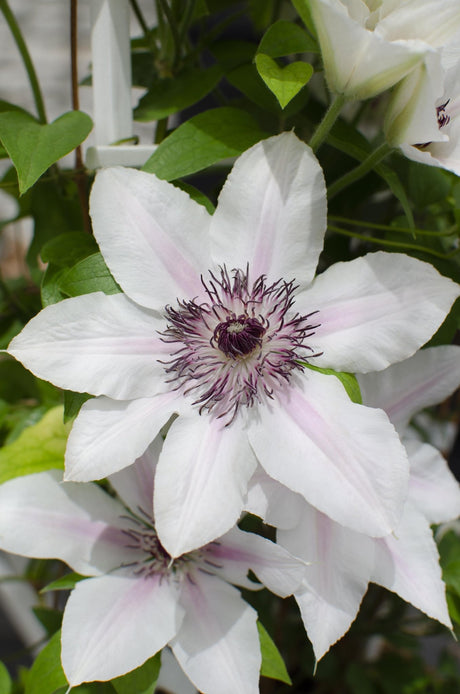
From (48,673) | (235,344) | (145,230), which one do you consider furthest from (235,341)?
(48,673)

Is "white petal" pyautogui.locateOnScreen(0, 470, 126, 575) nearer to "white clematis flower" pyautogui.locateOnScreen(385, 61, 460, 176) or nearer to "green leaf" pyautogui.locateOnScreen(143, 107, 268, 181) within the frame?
"green leaf" pyautogui.locateOnScreen(143, 107, 268, 181)

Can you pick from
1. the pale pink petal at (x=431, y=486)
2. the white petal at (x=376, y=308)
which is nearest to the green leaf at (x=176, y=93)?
the white petal at (x=376, y=308)

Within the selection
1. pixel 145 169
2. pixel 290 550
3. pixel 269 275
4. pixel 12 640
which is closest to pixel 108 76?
pixel 145 169

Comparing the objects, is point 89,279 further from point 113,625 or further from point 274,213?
point 113,625

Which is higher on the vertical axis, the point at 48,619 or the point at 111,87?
the point at 111,87

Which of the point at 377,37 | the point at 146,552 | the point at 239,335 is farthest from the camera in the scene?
the point at 146,552

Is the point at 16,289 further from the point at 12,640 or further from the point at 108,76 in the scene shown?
the point at 12,640
